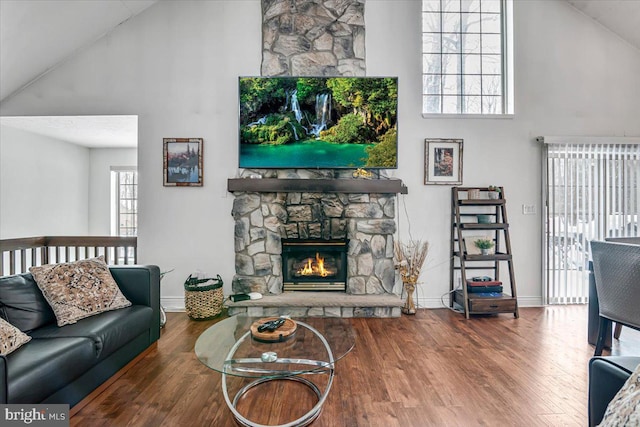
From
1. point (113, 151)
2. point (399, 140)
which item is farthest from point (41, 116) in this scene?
point (399, 140)

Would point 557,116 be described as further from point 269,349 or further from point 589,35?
point 269,349

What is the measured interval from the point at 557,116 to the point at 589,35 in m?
1.10

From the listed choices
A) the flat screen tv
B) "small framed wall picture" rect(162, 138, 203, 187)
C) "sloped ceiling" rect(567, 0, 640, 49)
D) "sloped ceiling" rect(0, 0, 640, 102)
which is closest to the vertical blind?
"sloped ceiling" rect(567, 0, 640, 49)

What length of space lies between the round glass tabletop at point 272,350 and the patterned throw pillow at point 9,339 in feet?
3.03

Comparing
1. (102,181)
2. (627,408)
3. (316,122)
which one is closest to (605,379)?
(627,408)

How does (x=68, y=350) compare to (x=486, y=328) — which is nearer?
(x=68, y=350)

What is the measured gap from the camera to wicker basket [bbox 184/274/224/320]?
3383mm

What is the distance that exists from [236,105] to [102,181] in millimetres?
3971

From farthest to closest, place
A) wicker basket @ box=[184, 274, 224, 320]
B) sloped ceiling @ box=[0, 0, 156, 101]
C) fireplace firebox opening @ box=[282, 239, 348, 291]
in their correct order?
fireplace firebox opening @ box=[282, 239, 348, 291], wicker basket @ box=[184, 274, 224, 320], sloped ceiling @ box=[0, 0, 156, 101]

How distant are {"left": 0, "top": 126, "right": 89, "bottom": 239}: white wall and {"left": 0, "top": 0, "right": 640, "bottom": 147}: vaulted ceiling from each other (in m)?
1.18

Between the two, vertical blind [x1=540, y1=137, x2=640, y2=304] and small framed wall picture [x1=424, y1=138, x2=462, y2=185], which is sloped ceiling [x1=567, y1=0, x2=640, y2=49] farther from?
small framed wall picture [x1=424, y1=138, x2=462, y2=185]

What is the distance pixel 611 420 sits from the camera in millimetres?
938

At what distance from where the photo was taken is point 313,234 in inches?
149

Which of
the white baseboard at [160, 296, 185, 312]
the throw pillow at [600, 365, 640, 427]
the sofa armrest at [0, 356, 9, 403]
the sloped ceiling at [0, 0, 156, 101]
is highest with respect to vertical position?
the sloped ceiling at [0, 0, 156, 101]
